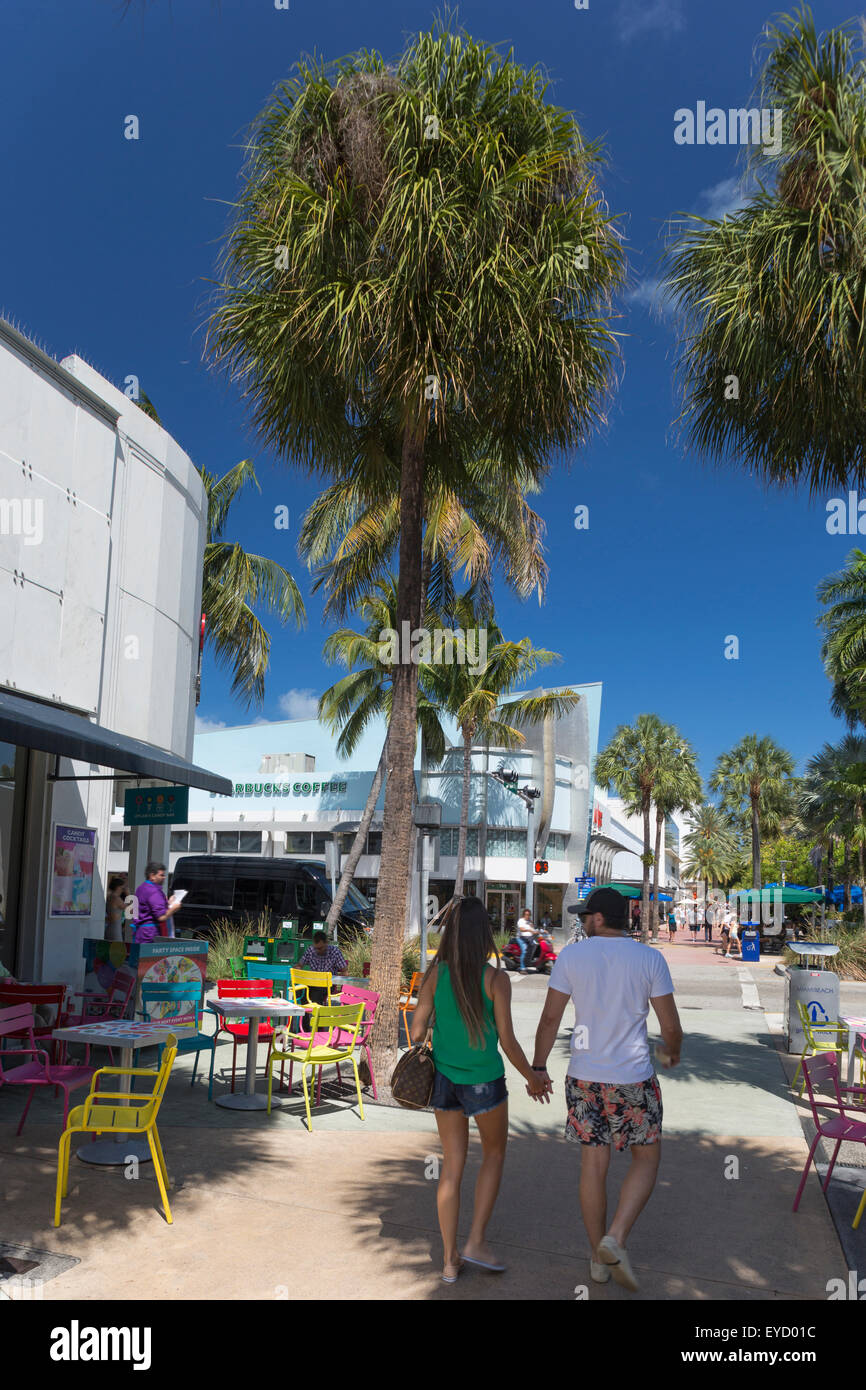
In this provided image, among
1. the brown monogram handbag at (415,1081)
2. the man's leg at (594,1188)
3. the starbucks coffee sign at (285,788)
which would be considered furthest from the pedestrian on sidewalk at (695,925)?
the brown monogram handbag at (415,1081)

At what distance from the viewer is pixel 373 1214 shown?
541 centimetres

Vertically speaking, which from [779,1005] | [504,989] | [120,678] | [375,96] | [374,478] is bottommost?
[779,1005]

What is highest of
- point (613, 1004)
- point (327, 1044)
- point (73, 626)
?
point (73, 626)

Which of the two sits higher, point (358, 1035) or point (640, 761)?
point (640, 761)

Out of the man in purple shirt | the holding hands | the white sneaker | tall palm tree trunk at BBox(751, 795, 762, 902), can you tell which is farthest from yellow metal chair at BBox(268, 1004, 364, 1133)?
tall palm tree trunk at BBox(751, 795, 762, 902)

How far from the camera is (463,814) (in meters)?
30.7

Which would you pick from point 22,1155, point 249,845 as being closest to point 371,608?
point 249,845

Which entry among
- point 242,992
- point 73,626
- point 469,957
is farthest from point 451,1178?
point 73,626

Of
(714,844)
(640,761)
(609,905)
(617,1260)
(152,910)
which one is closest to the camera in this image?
(617,1260)

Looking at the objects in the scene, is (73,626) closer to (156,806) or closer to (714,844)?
(156,806)

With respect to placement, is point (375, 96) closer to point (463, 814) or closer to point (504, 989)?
point (504, 989)

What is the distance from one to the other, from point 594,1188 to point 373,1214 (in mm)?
1532

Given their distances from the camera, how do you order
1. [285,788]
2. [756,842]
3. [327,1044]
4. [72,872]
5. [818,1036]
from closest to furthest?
[327,1044] → [818,1036] → [72,872] → [285,788] → [756,842]
